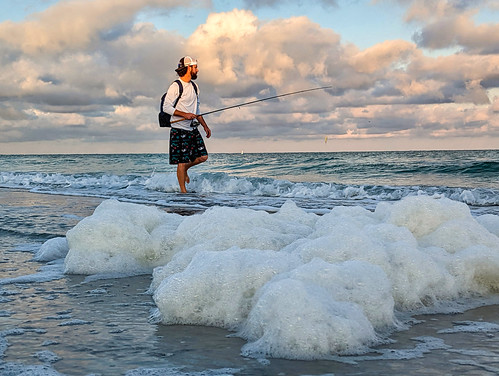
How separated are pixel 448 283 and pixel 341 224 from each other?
0.89 metres

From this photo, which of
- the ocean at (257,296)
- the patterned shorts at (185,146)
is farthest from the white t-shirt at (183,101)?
the ocean at (257,296)

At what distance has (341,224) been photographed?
356 cm

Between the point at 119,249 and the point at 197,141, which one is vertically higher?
the point at 197,141

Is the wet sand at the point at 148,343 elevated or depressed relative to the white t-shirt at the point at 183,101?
depressed

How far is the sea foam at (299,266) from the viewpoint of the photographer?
2.09m

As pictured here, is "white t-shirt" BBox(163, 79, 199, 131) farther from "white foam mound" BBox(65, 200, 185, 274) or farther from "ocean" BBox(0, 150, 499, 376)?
"white foam mound" BBox(65, 200, 185, 274)

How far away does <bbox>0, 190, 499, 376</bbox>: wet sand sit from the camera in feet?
6.06

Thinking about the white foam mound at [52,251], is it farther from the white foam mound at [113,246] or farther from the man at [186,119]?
the man at [186,119]

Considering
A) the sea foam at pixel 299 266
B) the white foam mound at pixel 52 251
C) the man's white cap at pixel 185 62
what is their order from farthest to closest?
the man's white cap at pixel 185 62, the white foam mound at pixel 52 251, the sea foam at pixel 299 266

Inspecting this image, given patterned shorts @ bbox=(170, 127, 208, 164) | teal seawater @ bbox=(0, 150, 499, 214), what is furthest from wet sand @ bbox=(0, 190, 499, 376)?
patterned shorts @ bbox=(170, 127, 208, 164)

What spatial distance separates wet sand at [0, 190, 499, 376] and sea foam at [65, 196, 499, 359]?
0.10 metres

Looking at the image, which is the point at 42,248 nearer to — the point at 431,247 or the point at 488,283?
the point at 431,247

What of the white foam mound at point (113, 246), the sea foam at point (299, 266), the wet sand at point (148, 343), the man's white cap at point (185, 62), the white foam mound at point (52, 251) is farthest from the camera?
the man's white cap at point (185, 62)

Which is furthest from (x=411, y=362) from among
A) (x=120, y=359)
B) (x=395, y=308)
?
(x=120, y=359)
